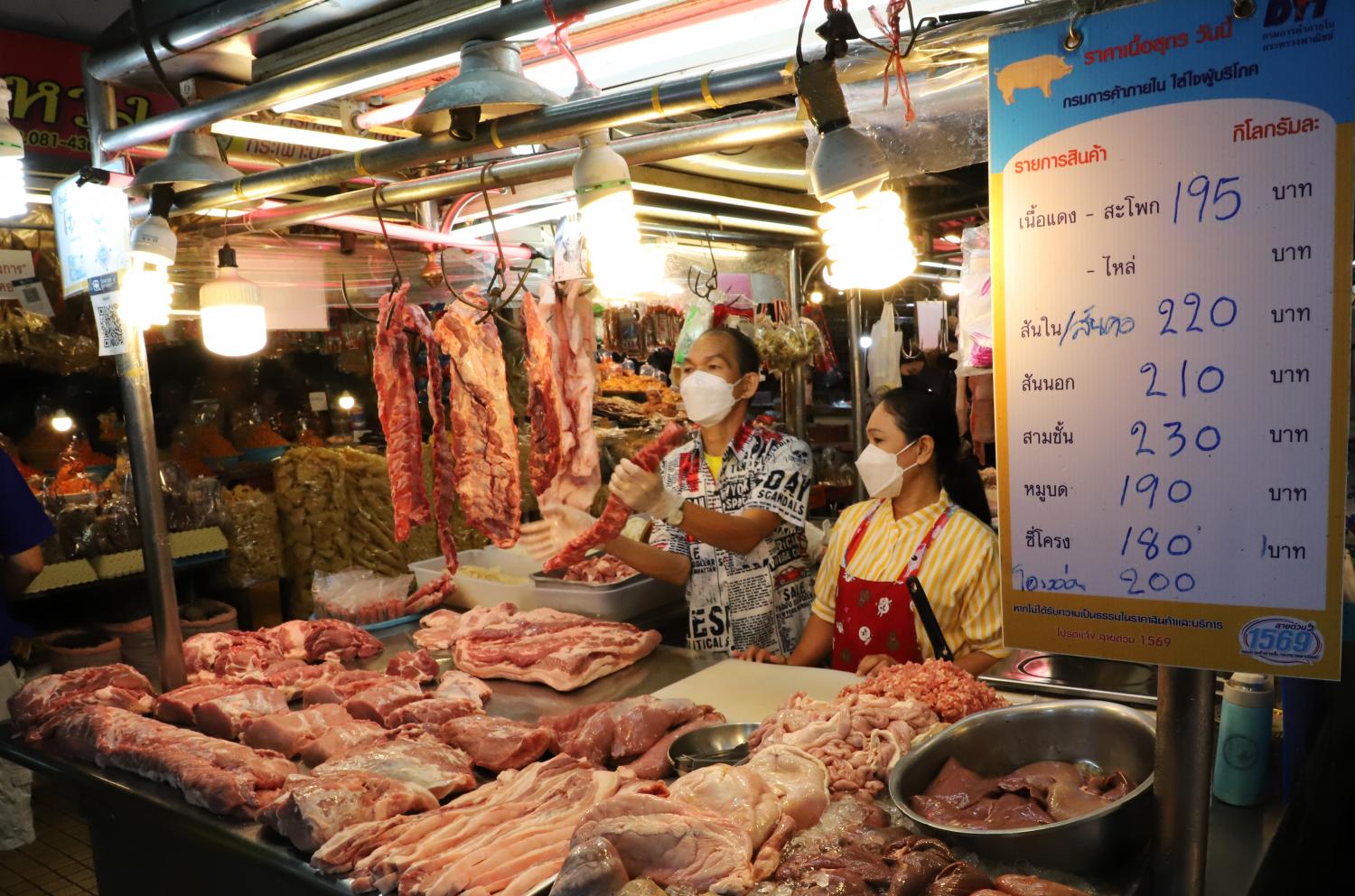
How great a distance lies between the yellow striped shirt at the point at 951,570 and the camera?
3.29 meters

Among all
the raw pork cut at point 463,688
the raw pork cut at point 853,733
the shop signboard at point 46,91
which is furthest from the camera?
the shop signboard at point 46,91

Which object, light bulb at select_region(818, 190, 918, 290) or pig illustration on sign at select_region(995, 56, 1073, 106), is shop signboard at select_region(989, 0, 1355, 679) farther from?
light bulb at select_region(818, 190, 918, 290)

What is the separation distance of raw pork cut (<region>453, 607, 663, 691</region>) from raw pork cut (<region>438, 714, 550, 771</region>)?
56 cm

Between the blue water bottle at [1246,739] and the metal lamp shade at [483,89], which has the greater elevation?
the metal lamp shade at [483,89]

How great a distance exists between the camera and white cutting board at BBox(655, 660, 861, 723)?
3.03m

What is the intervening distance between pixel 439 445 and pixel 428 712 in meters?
1.55

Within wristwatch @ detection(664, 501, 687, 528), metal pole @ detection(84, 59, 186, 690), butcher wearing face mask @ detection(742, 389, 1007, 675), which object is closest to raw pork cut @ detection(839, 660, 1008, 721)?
butcher wearing face mask @ detection(742, 389, 1007, 675)

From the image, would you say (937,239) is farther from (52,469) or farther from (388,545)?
(52,469)

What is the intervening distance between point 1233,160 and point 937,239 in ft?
19.4

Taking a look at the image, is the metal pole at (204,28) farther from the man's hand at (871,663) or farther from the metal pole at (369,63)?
the man's hand at (871,663)

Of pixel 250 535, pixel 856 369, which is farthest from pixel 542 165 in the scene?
pixel 250 535

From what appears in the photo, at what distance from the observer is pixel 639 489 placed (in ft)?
11.3

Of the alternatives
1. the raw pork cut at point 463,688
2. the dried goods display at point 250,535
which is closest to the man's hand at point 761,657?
the raw pork cut at point 463,688

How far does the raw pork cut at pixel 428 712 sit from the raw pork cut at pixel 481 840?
58 centimetres
